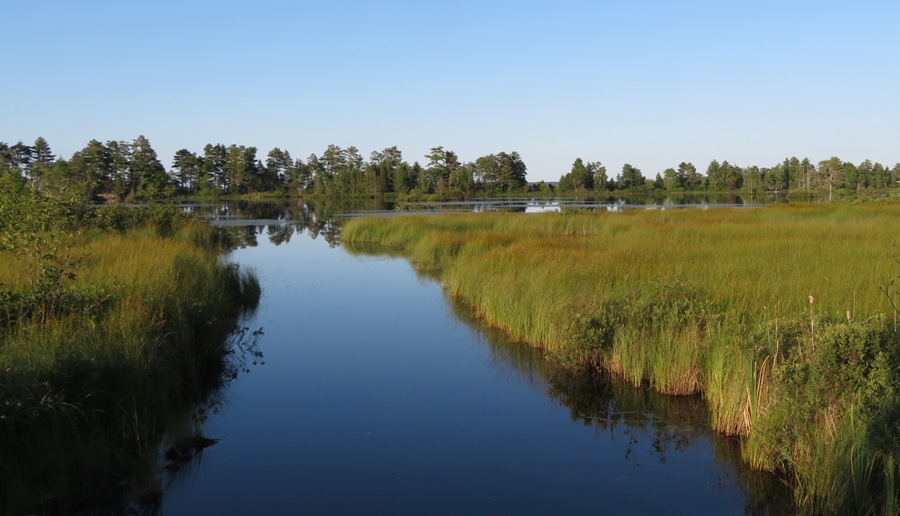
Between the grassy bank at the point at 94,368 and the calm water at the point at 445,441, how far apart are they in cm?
53

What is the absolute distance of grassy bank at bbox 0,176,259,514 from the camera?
5035mm

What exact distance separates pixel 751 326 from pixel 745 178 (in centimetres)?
11790

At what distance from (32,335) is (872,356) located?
763 centimetres

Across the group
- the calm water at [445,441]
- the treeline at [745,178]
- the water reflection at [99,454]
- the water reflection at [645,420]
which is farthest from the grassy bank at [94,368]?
the treeline at [745,178]

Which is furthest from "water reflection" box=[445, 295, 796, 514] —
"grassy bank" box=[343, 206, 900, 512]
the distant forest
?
the distant forest

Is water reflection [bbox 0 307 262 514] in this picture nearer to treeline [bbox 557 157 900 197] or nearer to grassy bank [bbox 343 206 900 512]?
grassy bank [bbox 343 206 900 512]

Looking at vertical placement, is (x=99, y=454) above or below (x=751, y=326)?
below

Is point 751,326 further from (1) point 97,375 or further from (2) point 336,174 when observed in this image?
(2) point 336,174

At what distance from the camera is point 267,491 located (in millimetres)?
5773

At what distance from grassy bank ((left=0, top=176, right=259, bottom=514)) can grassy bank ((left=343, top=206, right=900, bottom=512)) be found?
5.11 metres

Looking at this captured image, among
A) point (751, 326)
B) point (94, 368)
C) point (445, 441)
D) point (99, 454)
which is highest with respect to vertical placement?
point (94, 368)

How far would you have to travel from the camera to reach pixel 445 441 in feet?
22.8

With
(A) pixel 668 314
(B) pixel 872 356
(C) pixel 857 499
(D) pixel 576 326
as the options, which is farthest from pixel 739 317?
(C) pixel 857 499

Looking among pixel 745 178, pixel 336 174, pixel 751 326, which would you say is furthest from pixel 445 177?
pixel 751 326
